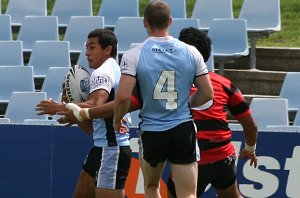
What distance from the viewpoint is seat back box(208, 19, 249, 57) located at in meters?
13.9

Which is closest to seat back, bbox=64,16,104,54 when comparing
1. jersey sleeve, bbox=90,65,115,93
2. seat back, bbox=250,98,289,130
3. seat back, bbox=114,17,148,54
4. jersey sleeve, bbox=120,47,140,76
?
seat back, bbox=114,17,148,54

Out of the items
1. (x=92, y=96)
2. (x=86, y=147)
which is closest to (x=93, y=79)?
(x=92, y=96)

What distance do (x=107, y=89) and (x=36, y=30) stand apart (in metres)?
6.86

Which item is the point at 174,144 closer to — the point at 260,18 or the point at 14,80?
the point at 14,80

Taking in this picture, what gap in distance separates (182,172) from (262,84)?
6.39m

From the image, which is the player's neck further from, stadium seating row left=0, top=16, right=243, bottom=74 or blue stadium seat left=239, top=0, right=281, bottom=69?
blue stadium seat left=239, top=0, right=281, bottom=69

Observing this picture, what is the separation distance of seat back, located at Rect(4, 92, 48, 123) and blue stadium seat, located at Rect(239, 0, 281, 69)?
324 cm

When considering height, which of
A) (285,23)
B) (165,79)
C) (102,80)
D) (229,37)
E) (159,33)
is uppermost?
(159,33)

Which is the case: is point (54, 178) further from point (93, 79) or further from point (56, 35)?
point (56, 35)

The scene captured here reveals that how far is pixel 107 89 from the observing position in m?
8.20

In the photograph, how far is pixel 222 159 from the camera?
841cm

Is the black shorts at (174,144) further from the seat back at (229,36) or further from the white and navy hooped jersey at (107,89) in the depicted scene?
the seat back at (229,36)

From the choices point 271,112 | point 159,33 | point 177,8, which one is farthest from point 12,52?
point 159,33

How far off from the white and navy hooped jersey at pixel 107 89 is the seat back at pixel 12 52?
18.8ft
